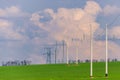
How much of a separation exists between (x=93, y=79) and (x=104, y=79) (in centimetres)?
302

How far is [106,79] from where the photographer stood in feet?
384

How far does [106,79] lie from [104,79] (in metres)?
0.58

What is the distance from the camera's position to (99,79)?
117250mm

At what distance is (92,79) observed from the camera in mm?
119312

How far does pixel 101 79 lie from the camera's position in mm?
117500

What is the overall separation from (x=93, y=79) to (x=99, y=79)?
262cm

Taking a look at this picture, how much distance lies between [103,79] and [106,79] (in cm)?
65

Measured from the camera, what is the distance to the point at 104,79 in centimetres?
11750

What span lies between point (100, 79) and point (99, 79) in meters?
0.22

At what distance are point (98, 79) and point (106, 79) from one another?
1.69m

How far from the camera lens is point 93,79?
392ft

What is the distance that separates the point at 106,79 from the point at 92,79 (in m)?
3.56

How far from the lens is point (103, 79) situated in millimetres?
117312

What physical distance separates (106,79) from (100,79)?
1.24 metres
